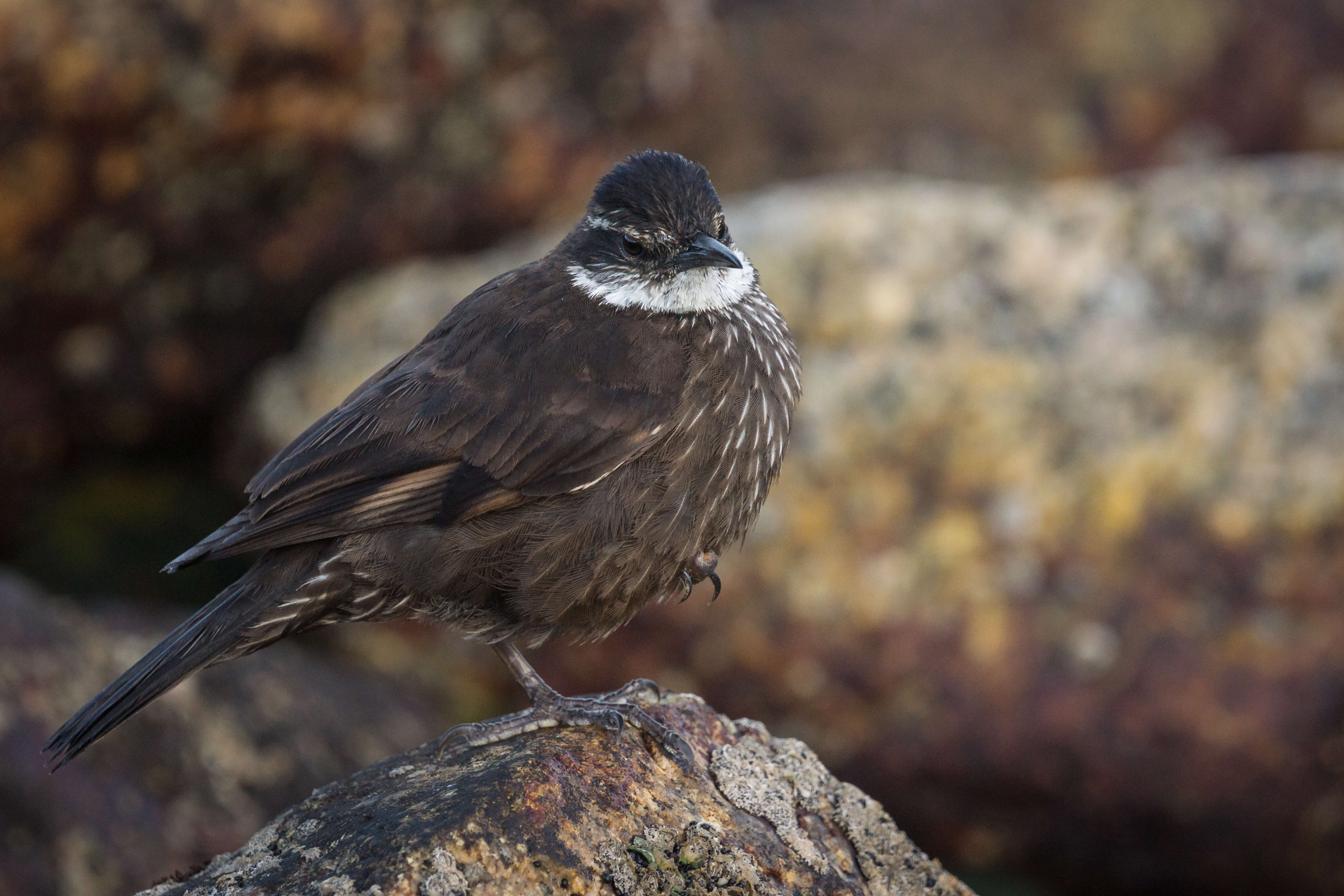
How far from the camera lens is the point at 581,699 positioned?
4.05 m

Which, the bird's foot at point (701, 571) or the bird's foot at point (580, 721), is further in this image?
the bird's foot at point (701, 571)

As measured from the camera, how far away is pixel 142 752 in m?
5.11

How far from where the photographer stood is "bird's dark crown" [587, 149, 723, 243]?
15.0 feet

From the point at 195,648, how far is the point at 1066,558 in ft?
12.3

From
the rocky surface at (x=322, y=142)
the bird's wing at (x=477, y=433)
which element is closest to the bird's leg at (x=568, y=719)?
the bird's wing at (x=477, y=433)

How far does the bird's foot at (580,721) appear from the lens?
379 centimetres

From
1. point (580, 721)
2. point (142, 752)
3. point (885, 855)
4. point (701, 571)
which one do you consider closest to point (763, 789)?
point (885, 855)

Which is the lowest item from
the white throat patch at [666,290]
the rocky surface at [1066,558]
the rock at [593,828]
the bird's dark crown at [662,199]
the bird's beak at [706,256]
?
the rock at [593,828]

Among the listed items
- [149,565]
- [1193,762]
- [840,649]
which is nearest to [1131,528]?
[1193,762]

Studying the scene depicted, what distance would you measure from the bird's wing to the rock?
74 cm

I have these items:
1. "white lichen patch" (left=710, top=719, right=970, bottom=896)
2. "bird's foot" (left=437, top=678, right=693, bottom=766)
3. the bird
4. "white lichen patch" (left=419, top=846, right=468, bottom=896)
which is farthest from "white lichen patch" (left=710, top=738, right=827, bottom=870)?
"white lichen patch" (left=419, top=846, right=468, bottom=896)

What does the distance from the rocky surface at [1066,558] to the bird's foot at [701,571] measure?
170cm

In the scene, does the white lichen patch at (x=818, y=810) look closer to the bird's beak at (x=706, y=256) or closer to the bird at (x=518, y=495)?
the bird at (x=518, y=495)

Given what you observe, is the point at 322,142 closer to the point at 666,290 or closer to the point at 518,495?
the point at 666,290
